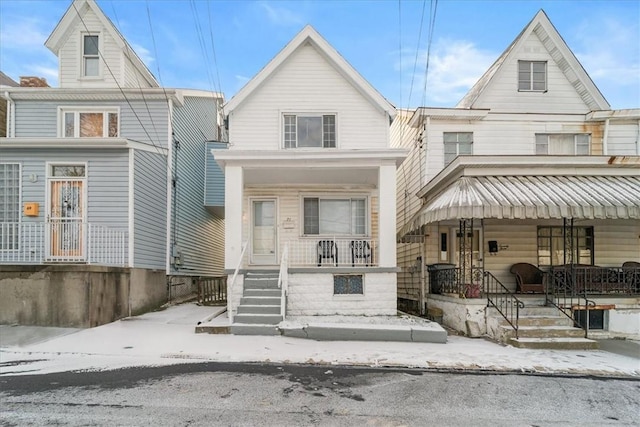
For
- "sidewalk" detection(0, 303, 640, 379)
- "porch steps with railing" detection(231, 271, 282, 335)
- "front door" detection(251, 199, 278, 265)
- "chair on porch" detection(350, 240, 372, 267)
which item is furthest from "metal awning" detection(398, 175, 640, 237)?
"front door" detection(251, 199, 278, 265)

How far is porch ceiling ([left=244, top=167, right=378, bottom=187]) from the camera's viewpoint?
12008 millimetres

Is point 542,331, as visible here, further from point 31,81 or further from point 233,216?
point 31,81

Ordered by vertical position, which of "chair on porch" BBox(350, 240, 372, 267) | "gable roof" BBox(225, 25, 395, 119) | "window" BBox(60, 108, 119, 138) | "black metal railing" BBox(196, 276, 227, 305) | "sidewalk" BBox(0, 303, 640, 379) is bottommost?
"sidewalk" BBox(0, 303, 640, 379)

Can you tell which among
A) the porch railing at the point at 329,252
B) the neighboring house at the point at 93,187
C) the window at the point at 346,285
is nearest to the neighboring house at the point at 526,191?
the porch railing at the point at 329,252

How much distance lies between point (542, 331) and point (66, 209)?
1327 centimetres

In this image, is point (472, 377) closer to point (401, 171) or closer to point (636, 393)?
point (636, 393)

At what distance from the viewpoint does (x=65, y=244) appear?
12.2m

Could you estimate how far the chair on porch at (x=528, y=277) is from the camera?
481 inches

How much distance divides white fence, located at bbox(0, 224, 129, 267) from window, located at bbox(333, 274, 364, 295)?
6116 mm

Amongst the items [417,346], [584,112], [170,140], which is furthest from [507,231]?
[170,140]

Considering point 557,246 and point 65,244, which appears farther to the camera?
point 557,246

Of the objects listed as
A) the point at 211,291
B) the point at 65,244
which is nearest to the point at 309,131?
the point at 211,291

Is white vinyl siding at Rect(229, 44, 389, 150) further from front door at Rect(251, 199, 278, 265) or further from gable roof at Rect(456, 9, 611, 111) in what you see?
gable roof at Rect(456, 9, 611, 111)

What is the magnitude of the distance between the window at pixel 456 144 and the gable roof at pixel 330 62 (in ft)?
7.50
